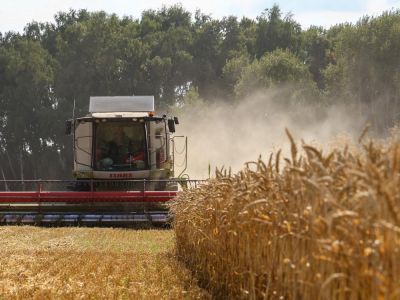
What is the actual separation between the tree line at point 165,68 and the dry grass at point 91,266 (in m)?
34.6

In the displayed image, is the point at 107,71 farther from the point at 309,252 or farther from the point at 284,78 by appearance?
the point at 309,252

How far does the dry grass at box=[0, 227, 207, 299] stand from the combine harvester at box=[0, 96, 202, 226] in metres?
1.63

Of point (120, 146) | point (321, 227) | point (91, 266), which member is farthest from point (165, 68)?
point (321, 227)

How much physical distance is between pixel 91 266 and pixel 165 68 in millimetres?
53325

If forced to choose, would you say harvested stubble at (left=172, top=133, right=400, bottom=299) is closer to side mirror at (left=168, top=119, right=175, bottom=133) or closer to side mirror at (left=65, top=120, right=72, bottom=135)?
side mirror at (left=168, top=119, right=175, bottom=133)

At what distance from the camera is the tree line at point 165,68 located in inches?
1805

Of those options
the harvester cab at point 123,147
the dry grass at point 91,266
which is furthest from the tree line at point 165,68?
the dry grass at point 91,266

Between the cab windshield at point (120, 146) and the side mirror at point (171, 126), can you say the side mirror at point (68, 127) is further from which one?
the side mirror at point (171, 126)

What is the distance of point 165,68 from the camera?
202ft

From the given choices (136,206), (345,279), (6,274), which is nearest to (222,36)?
(136,206)

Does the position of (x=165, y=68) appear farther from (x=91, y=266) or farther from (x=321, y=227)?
(x=321, y=227)

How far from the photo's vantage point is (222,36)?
71.1 metres

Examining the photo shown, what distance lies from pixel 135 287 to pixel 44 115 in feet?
165

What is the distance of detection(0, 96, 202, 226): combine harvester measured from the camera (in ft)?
52.3
